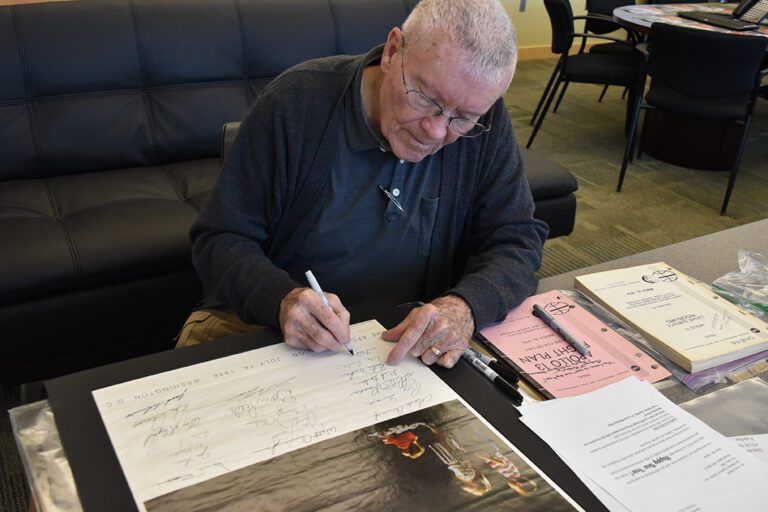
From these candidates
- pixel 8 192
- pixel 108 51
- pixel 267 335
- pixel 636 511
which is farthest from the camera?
pixel 108 51

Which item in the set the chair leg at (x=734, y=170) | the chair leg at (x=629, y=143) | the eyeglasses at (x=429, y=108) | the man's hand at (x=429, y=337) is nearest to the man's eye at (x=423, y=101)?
the eyeglasses at (x=429, y=108)

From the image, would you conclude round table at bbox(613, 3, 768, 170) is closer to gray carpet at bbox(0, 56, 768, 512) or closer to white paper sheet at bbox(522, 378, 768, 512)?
gray carpet at bbox(0, 56, 768, 512)

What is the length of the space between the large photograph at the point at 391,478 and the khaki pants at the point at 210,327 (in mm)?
524

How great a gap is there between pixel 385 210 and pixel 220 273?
0.31 m

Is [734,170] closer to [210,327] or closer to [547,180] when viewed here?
[547,180]

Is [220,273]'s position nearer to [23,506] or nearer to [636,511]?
[636,511]

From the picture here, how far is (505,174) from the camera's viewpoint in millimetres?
1277

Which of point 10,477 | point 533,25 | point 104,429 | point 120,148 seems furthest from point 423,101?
point 533,25

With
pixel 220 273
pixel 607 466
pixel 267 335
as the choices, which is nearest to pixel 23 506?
pixel 220 273

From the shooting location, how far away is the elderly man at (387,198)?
970mm

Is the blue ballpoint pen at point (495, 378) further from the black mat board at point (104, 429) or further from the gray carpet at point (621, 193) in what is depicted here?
the gray carpet at point (621, 193)

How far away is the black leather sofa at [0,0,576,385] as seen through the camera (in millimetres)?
1812

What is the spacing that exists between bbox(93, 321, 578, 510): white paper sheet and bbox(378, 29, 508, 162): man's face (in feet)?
1.12

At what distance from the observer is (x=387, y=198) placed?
4.00 ft
